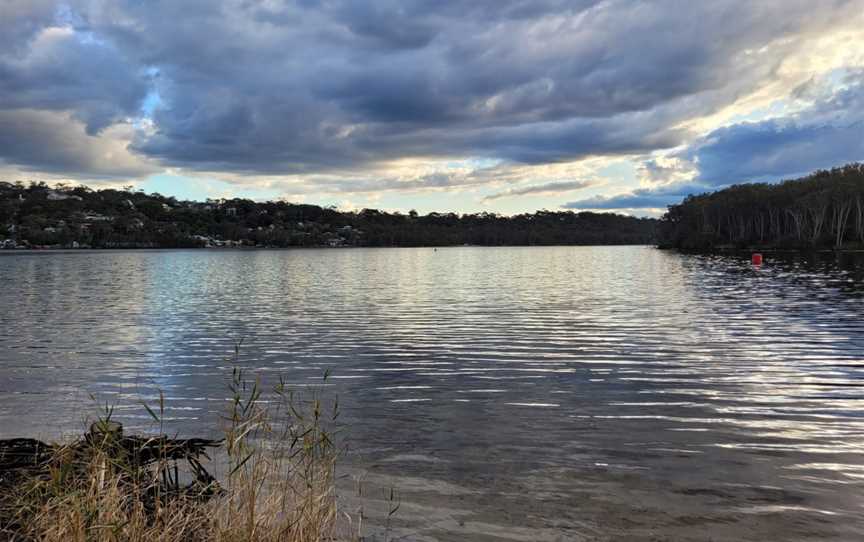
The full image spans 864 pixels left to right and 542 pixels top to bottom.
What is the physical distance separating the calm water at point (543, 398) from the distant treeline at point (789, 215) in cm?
11161

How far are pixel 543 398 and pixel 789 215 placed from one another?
16872cm

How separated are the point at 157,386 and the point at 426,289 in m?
33.1

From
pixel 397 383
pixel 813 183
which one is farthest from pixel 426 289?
pixel 813 183

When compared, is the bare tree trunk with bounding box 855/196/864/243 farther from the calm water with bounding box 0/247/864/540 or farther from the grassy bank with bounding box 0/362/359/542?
the grassy bank with bounding box 0/362/359/542

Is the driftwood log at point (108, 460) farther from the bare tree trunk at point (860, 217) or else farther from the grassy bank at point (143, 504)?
the bare tree trunk at point (860, 217)

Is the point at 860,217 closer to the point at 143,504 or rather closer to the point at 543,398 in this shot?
the point at 543,398

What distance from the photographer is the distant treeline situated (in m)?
122

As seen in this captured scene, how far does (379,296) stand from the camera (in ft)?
137

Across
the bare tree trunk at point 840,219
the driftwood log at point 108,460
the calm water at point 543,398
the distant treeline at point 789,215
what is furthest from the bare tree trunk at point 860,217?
the driftwood log at point 108,460

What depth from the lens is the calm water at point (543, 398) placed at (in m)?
7.76

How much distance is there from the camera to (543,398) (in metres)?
13.4

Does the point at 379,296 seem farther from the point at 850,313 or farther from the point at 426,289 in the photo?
the point at 850,313

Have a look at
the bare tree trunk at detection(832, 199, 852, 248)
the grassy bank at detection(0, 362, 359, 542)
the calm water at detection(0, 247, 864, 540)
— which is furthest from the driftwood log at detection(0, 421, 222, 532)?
the bare tree trunk at detection(832, 199, 852, 248)

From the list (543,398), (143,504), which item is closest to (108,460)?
(143,504)
